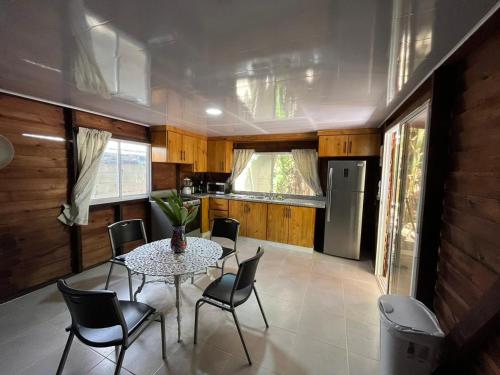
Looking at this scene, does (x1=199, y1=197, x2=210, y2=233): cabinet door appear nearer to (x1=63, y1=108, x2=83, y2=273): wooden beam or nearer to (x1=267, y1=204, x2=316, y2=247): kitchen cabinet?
(x1=267, y1=204, x2=316, y2=247): kitchen cabinet

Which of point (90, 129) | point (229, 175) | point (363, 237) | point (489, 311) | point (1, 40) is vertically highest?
point (1, 40)

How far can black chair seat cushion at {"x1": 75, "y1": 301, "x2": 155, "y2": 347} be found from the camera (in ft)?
4.28

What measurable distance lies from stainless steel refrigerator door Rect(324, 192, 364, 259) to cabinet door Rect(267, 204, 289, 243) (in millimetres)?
747

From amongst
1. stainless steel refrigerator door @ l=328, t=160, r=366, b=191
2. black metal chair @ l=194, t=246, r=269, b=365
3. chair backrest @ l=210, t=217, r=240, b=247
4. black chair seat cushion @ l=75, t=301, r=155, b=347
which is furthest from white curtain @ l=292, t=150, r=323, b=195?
black chair seat cushion @ l=75, t=301, r=155, b=347

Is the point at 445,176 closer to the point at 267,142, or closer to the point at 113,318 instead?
the point at 113,318

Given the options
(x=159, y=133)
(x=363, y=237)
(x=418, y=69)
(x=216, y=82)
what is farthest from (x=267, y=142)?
(x=418, y=69)

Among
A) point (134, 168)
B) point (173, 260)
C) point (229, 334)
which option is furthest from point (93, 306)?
point (134, 168)

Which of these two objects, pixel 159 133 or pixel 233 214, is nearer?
pixel 159 133

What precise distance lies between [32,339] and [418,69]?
370 centimetres

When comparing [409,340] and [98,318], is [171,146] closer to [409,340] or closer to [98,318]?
[98,318]

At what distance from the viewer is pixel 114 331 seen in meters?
1.40

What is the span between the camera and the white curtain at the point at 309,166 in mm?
4289

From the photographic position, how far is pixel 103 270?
3074 millimetres

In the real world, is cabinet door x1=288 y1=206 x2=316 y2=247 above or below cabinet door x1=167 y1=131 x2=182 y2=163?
below
